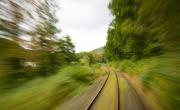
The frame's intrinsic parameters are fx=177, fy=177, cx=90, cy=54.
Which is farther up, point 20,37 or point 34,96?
point 20,37

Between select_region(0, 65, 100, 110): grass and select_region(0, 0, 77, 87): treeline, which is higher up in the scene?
select_region(0, 0, 77, 87): treeline

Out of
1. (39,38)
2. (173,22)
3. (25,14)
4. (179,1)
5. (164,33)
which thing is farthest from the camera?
(39,38)

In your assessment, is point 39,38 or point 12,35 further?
point 39,38

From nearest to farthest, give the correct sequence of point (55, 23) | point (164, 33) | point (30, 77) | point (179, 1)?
point (179, 1), point (164, 33), point (30, 77), point (55, 23)

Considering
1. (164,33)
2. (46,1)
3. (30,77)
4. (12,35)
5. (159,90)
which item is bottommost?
(159,90)

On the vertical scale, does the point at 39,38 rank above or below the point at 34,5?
below

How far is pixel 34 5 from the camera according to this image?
7.24 metres

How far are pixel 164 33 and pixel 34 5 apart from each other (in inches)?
202

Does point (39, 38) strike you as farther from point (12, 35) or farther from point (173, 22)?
point (173, 22)

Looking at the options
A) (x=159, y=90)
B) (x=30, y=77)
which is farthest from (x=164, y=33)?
(x=30, y=77)

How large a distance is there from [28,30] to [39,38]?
4.11ft

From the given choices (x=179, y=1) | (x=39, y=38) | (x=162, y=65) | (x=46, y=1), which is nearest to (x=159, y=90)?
(x=162, y=65)

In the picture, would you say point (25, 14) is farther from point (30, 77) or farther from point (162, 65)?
point (162, 65)

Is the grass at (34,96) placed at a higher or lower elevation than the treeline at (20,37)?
lower
